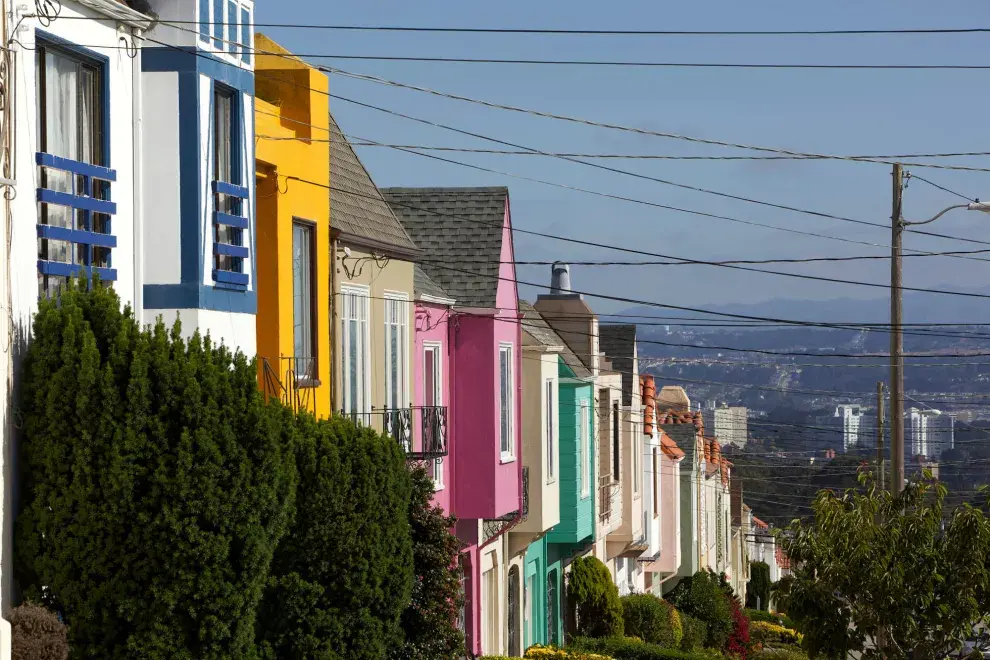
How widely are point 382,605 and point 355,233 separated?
5.86 metres

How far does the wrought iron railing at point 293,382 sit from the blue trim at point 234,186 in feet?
7.28

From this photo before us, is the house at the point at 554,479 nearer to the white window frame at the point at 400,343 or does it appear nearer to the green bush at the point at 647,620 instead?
the green bush at the point at 647,620

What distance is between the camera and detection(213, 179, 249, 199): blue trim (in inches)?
550

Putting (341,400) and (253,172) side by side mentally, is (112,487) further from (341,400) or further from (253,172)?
(341,400)

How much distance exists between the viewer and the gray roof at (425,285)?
23703 millimetres

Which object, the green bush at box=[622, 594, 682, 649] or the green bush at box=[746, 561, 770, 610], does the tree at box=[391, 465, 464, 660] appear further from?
the green bush at box=[746, 561, 770, 610]

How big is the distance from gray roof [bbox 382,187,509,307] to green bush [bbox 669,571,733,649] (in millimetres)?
26223

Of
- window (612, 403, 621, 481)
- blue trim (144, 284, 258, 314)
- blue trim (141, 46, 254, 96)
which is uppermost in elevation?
blue trim (141, 46, 254, 96)

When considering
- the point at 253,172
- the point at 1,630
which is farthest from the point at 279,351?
the point at 1,630

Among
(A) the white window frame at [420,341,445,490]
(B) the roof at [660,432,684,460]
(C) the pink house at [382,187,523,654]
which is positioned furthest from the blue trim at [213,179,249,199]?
(B) the roof at [660,432,684,460]

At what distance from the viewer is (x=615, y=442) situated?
40.2 meters

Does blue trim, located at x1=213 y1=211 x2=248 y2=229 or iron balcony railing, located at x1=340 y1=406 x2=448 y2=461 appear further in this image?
iron balcony railing, located at x1=340 y1=406 x2=448 y2=461

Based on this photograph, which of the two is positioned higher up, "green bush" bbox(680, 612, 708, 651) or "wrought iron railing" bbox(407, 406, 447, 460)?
"wrought iron railing" bbox(407, 406, 447, 460)

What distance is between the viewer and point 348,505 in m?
14.3
